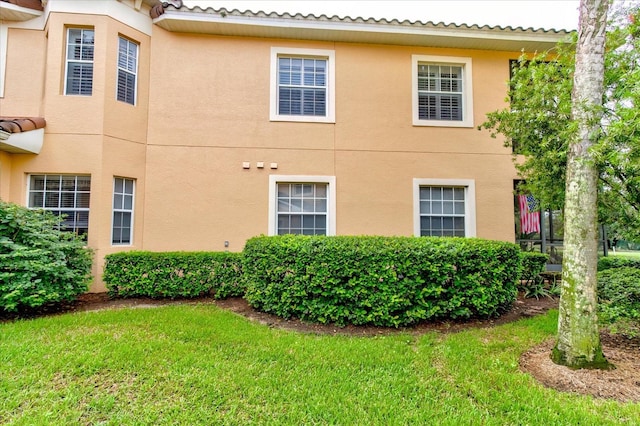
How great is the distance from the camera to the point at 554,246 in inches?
359

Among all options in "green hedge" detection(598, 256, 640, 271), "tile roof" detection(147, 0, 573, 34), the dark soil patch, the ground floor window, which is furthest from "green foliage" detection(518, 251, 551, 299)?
the ground floor window

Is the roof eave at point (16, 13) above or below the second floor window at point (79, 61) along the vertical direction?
above

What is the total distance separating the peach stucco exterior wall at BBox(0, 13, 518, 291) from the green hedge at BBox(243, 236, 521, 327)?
279 centimetres

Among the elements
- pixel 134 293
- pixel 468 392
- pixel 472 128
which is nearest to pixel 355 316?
pixel 468 392

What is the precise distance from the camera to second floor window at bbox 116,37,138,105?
24.6ft

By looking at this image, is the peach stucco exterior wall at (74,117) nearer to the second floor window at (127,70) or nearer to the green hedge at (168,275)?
the second floor window at (127,70)

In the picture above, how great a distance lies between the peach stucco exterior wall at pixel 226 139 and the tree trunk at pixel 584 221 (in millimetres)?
4467

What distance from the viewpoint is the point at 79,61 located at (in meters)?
7.28

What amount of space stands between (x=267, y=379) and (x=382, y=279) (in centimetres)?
239

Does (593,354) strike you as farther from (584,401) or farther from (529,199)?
(529,199)

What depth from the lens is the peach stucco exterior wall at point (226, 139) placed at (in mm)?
7109

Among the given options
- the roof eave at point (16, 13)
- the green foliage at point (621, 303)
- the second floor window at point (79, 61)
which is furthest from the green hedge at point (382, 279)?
the roof eave at point (16, 13)

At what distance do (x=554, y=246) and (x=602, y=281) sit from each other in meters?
4.87

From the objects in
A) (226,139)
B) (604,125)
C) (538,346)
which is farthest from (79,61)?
(538,346)
